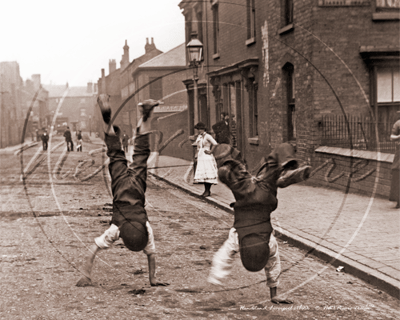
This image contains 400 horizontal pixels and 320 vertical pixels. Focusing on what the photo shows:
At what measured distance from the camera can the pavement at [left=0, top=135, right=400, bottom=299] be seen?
619 centimetres

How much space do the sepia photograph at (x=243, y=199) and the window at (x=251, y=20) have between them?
72mm

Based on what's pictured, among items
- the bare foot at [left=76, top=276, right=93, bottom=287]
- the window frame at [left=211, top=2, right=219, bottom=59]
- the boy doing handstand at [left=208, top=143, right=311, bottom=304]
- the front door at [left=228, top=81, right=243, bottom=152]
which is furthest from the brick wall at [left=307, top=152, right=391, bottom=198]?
the window frame at [left=211, top=2, right=219, bottom=59]

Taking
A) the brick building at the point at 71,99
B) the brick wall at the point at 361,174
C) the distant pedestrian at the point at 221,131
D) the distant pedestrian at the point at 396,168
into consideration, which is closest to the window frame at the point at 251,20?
the distant pedestrian at the point at 221,131

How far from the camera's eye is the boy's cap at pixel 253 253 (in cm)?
429

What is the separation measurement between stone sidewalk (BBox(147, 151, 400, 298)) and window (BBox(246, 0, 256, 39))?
7706 mm

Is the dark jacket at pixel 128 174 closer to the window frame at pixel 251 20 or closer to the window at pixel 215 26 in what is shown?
the window frame at pixel 251 20

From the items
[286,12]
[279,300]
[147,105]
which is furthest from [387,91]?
[147,105]

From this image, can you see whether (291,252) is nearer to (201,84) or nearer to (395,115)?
(395,115)

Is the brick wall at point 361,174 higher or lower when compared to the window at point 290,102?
lower

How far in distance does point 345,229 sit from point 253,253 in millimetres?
4606

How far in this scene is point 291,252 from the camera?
7.48 m

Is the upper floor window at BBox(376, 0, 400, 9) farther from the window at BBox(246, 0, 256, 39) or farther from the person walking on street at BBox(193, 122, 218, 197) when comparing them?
the person walking on street at BBox(193, 122, 218, 197)

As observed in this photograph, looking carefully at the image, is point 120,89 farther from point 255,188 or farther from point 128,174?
point 255,188

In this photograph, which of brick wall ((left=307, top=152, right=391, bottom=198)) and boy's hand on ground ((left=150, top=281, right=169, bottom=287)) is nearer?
boy's hand on ground ((left=150, top=281, right=169, bottom=287))
